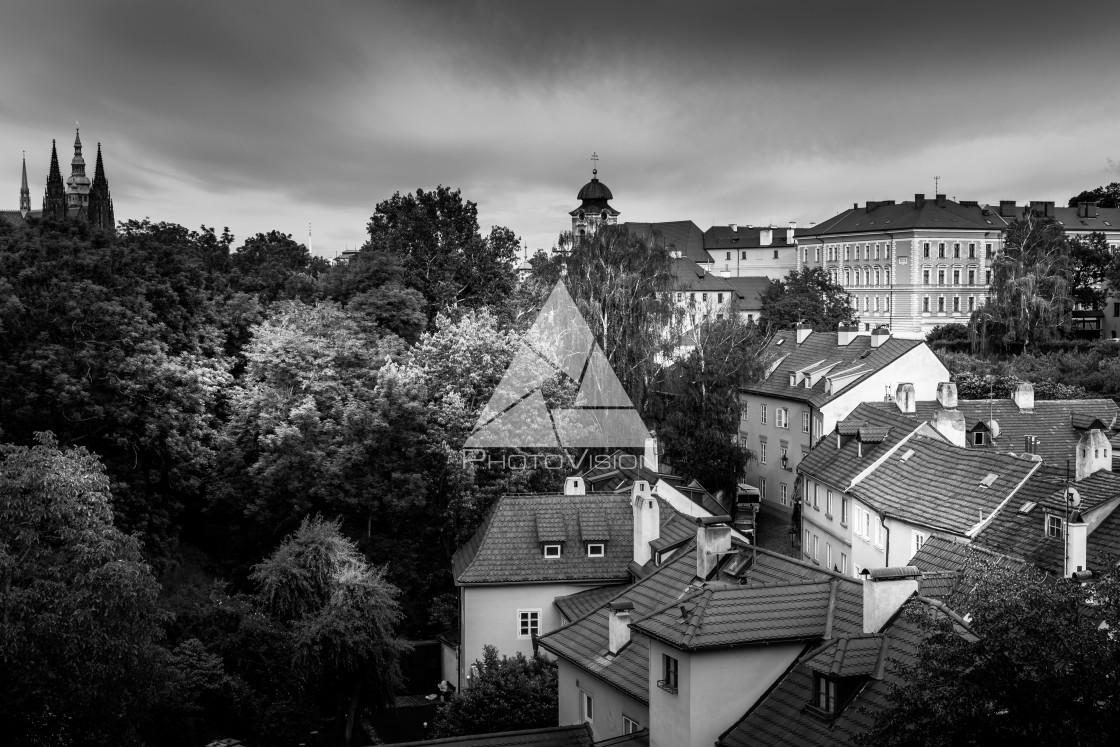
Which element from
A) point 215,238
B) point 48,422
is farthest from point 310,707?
point 215,238

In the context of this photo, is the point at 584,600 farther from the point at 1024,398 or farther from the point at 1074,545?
the point at 1024,398

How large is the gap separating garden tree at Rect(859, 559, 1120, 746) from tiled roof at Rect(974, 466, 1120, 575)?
12.7 meters

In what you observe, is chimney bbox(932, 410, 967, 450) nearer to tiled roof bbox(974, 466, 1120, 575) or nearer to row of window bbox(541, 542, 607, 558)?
A: tiled roof bbox(974, 466, 1120, 575)

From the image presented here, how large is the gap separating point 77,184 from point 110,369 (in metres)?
115

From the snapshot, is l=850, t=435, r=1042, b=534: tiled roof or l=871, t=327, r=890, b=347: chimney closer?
l=850, t=435, r=1042, b=534: tiled roof

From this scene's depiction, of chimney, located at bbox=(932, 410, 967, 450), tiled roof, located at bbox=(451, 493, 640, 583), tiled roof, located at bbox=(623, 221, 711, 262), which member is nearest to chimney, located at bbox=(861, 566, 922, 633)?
tiled roof, located at bbox=(451, 493, 640, 583)

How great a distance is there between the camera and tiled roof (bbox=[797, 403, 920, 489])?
38906mm

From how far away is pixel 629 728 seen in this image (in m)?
21.9

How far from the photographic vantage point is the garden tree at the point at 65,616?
2172 centimetres

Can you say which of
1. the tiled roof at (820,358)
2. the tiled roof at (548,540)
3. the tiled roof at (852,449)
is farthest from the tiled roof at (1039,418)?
the tiled roof at (548,540)

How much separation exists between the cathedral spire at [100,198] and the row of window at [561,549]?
118 meters

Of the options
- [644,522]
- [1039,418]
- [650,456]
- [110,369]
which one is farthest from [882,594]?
[1039,418]

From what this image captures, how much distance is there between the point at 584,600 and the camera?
104 feet

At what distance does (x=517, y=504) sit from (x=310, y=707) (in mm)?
8534
